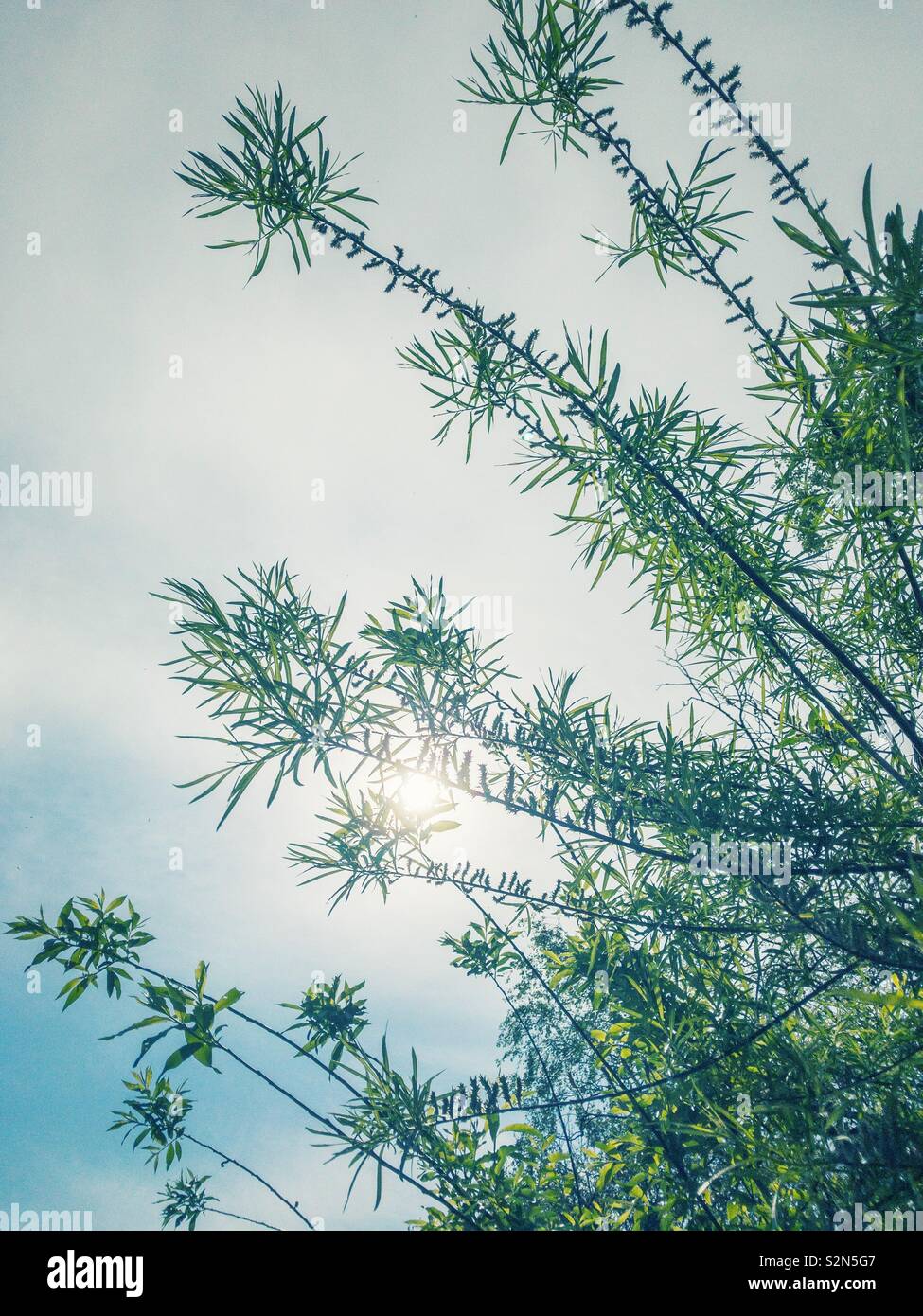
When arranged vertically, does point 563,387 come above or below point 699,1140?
above

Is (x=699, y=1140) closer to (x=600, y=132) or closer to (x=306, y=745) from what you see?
(x=306, y=745)

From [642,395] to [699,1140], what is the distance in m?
1.70

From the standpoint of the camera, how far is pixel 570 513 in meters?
1.55

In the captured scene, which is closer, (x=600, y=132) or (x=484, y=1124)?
(x=600, y=132)

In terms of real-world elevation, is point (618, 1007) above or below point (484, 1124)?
above
